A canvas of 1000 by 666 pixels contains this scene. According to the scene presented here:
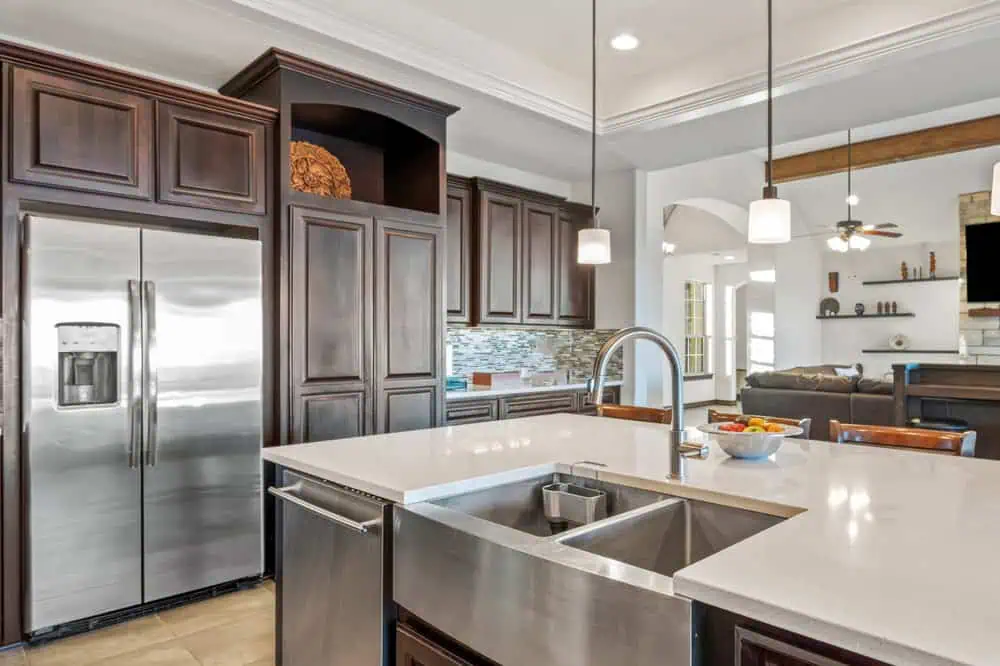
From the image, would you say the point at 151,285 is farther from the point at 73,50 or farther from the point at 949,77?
the point at 949,77

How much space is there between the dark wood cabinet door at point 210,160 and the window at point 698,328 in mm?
9726

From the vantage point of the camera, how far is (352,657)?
1637mm

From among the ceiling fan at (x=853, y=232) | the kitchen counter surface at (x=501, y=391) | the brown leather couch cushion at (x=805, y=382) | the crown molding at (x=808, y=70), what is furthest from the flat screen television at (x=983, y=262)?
the crown molding at (x=808, y=70)

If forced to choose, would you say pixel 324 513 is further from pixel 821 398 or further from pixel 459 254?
pixel 821 398

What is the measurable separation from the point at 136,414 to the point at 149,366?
220 millimetres

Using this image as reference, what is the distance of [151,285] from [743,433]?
2.57 metres

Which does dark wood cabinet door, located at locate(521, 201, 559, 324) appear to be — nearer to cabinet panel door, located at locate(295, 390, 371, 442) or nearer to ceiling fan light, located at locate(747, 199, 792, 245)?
cabinet panel door, located at locate(295, 390, 371, 442)

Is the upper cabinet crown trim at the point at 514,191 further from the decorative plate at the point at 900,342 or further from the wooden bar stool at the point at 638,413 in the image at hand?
the decorative plate at the point at 900,342

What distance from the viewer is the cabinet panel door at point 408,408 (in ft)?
12.7

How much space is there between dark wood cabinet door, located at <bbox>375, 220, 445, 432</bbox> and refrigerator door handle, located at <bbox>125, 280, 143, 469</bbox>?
1.27 metres

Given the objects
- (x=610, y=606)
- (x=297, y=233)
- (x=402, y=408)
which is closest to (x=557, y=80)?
Result: (x=297, y=233)

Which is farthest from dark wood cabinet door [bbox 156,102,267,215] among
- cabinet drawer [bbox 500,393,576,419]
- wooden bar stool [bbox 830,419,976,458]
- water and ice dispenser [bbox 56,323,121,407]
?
wooden bar stool [bbox 830,419,976,458]

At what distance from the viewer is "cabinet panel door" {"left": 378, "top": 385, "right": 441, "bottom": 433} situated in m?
3.87

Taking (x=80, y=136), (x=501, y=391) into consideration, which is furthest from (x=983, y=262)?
(x=80, y=136)
